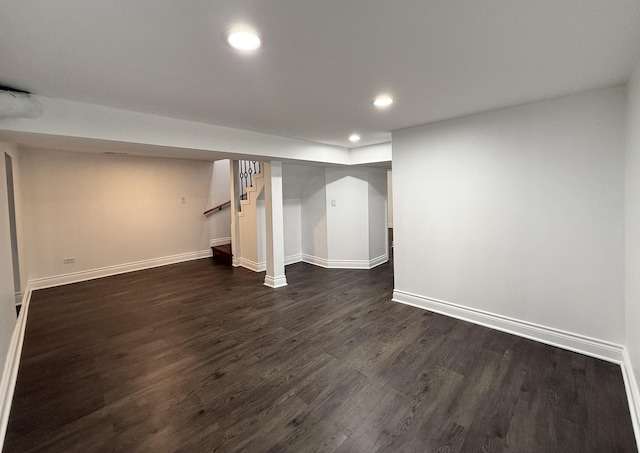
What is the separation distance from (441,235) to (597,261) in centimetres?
136

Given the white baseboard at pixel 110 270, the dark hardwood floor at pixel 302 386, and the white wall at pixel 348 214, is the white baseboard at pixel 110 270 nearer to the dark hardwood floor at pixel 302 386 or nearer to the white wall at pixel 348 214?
the dark hardwood floor at pixel 302 386

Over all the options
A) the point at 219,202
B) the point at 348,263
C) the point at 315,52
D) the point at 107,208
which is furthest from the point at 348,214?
the point at 107,208

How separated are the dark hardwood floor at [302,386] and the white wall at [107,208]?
1694 millimetres

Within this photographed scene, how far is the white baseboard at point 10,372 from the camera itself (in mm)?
1875

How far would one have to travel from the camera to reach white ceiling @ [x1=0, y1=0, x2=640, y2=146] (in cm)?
128

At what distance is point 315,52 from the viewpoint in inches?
65.1

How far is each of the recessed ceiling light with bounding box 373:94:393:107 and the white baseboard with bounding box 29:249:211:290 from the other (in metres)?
5.65

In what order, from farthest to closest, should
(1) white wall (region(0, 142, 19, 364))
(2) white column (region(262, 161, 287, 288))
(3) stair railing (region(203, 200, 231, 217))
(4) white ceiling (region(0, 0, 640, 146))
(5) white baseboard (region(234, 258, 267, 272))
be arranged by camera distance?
(3) stair railing (region(203, 200, 231, 217)) < (5) white baseboard (region(234, 258, 267, 272)) < (2) white column (region(262, 161, 287, 288)) < (1) white wall (region(0, 142, 19, 364)) < (4) white ceiling (region(0, 0, 640, 146))

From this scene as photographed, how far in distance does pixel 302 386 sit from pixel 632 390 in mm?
2323

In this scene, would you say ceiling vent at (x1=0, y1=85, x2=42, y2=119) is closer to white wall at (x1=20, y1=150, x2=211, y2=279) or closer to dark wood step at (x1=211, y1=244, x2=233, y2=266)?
white wall at (x1=20, y1=150, x2=211, y2=279)

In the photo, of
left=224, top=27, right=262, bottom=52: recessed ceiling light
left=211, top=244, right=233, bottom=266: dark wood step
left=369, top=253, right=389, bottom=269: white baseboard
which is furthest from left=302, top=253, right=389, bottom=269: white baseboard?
left=224, top=27, right=262, bottom=52: recessed ceiling light

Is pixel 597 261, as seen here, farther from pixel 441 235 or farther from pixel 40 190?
pixel 40 190

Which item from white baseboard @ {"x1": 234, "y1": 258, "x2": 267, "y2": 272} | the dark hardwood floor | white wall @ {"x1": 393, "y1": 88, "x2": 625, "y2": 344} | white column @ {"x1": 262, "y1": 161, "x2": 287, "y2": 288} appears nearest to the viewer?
the dark hardwood floor

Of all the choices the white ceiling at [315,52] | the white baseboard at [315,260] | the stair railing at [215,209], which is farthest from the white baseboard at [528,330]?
the stair railing at [215,209]
